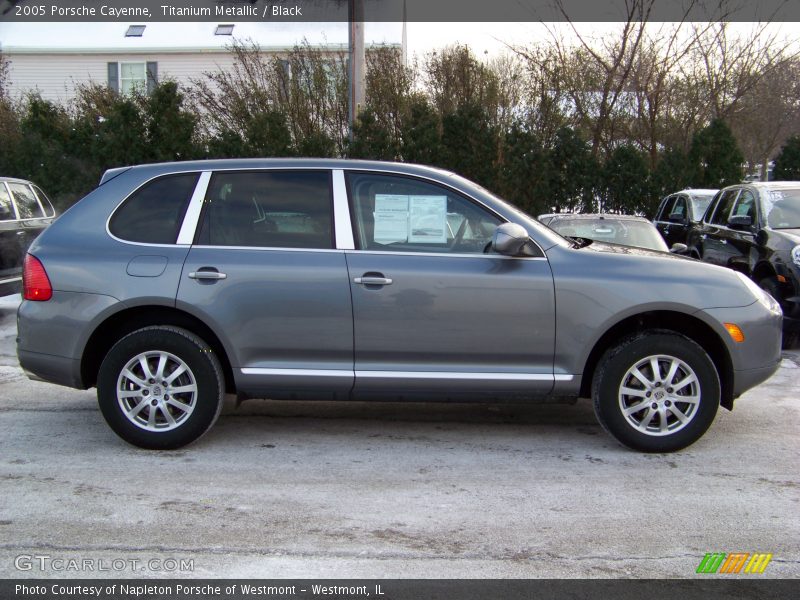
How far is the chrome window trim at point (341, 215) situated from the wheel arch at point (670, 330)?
67.8 inches

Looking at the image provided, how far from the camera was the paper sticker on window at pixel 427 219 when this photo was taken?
5.25 metres

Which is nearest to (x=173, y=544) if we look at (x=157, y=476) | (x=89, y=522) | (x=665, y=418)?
(x=89, y=522)

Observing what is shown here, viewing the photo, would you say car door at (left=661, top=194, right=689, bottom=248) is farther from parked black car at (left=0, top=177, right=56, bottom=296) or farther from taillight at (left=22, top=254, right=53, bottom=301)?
taillight at (left=22, top=254, right=53, bottom=301)

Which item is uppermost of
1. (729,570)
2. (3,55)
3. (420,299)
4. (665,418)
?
(3,55)

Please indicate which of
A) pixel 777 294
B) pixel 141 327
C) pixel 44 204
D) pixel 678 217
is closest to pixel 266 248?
pixel 141 327

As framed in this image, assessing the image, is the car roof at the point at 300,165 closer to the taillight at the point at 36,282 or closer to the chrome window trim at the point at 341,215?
the chrome window trim at the point at 341,215

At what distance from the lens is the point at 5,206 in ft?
35.5

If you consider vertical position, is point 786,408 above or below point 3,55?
below

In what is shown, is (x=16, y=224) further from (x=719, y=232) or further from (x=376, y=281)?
(x=719, y=232)

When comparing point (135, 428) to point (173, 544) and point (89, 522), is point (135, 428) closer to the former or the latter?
point (89, 522)

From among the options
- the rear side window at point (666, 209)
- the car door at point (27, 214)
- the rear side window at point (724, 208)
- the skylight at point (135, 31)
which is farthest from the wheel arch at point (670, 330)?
the skylight at point (135, 31)

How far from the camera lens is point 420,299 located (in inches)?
200

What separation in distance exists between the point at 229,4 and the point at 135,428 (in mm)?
20385

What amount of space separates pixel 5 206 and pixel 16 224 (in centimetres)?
27
